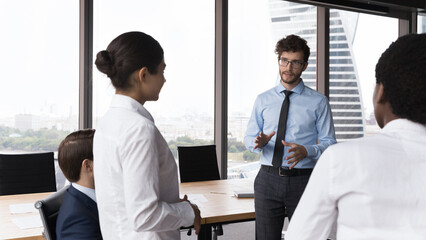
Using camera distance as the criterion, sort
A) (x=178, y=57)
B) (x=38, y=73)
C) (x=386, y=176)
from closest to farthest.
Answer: (x=386, y=176) → (x=38, y=73) → (x=178, y=57)

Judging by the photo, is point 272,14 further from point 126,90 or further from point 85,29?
point 126,90

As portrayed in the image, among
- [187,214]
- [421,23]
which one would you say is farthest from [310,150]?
[421,23]

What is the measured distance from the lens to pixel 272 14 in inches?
221

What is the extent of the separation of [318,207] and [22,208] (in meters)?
2.25

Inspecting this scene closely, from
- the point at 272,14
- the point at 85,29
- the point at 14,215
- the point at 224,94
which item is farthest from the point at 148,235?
the point at 272,14

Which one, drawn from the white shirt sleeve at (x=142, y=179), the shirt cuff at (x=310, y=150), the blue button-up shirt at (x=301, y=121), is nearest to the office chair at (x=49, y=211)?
the white shirt sleeve at (x=142, y=179)

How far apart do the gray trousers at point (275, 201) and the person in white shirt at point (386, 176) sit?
67.7 inches

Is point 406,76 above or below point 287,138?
above

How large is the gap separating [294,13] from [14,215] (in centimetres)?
→ 436

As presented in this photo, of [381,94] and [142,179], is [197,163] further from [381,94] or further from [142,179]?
[381,94]

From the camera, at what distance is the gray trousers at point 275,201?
263 centimetres

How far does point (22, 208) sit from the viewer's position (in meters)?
2.69

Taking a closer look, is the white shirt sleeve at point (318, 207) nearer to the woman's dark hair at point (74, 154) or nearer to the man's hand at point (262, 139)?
the woman's dark hair at point (74, 154)

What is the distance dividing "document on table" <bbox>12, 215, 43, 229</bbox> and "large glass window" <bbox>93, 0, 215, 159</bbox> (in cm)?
231
